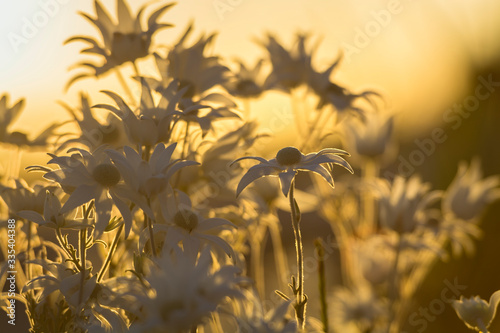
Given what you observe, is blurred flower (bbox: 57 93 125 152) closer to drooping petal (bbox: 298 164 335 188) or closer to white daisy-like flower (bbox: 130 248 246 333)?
drooping petal (bbox: 298 164 335 188)

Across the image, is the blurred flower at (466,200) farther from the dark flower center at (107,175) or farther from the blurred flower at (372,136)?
the dark flower center at (107,175)

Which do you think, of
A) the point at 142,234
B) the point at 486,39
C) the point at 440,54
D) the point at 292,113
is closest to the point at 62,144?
the point at 142,234

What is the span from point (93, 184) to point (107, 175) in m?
0.05

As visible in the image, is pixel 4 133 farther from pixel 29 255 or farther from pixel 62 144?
pixel 29 255

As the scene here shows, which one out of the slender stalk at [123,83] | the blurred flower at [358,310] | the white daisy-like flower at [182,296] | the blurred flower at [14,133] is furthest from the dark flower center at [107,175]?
the blurred flower at [358,310]

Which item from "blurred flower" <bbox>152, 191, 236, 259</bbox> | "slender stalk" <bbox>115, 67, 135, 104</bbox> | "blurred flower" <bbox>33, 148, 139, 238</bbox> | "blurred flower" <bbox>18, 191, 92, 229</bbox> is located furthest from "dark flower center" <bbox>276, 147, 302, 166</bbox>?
"slender stalk" <bbox>115, 67, 135, 104</bbox>

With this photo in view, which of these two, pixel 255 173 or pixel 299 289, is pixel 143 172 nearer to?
pixel 255 173

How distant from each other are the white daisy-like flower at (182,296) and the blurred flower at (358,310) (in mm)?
1532

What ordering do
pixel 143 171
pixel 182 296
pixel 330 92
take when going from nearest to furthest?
pixel 182 296, pixel 143 171, pixel 330 92

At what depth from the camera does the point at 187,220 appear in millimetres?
1246

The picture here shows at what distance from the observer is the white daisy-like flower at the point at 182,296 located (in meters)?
0.85

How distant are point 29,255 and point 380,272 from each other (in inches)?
67.7

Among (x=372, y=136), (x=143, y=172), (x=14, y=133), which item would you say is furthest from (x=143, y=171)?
(x=372, y=136)

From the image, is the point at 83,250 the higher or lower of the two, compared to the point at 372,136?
lower
